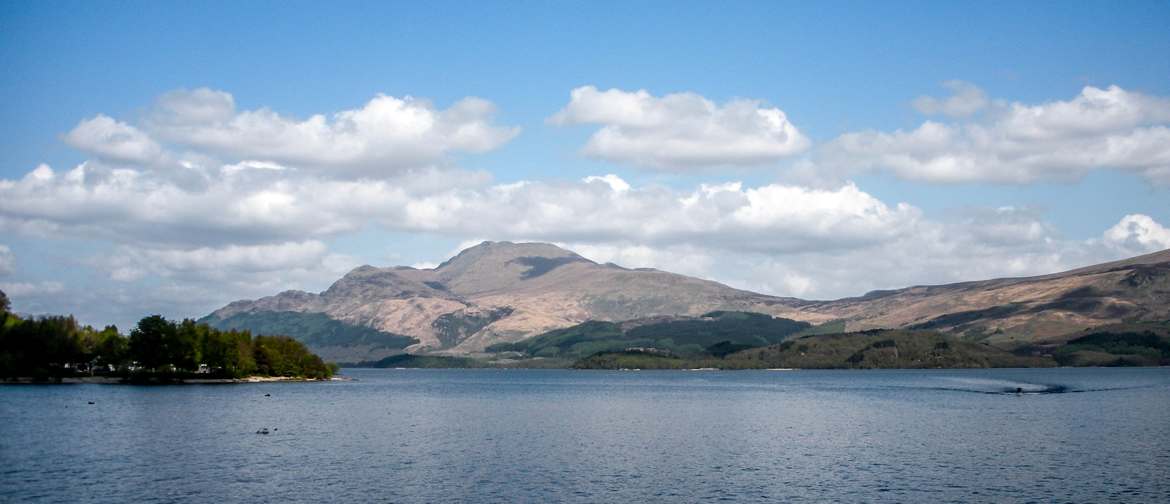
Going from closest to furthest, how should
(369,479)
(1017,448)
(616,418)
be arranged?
1. (369,479)
2. (1017,448)
3. (616,418)

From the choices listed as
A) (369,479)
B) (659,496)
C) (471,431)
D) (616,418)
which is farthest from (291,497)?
(616,418)

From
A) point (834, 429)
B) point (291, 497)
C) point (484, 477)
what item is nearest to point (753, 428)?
point (834, 429)

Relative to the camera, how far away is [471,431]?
165m

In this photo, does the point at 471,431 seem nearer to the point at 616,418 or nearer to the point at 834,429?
the point at 616,418

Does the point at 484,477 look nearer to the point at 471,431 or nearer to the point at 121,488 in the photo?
the point at 121,488

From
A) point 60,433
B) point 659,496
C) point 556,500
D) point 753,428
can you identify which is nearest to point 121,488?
point 556,500

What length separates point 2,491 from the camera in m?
96.8

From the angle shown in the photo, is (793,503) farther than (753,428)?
No

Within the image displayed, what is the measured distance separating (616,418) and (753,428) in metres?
35.3

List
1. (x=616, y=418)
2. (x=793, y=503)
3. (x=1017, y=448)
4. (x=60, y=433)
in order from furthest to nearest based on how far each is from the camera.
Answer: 1. (x=616, y=418)
2. (x=60, y=433)
3. (x=1017, y=448)
4. (x=793, y=503)

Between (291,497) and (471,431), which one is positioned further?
(471,431)

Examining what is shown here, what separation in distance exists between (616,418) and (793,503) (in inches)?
4124

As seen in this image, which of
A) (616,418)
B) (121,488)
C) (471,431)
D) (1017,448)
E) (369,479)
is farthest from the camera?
(616,418)

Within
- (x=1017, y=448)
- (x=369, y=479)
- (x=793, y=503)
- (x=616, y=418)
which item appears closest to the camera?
(x=793, y=503)
